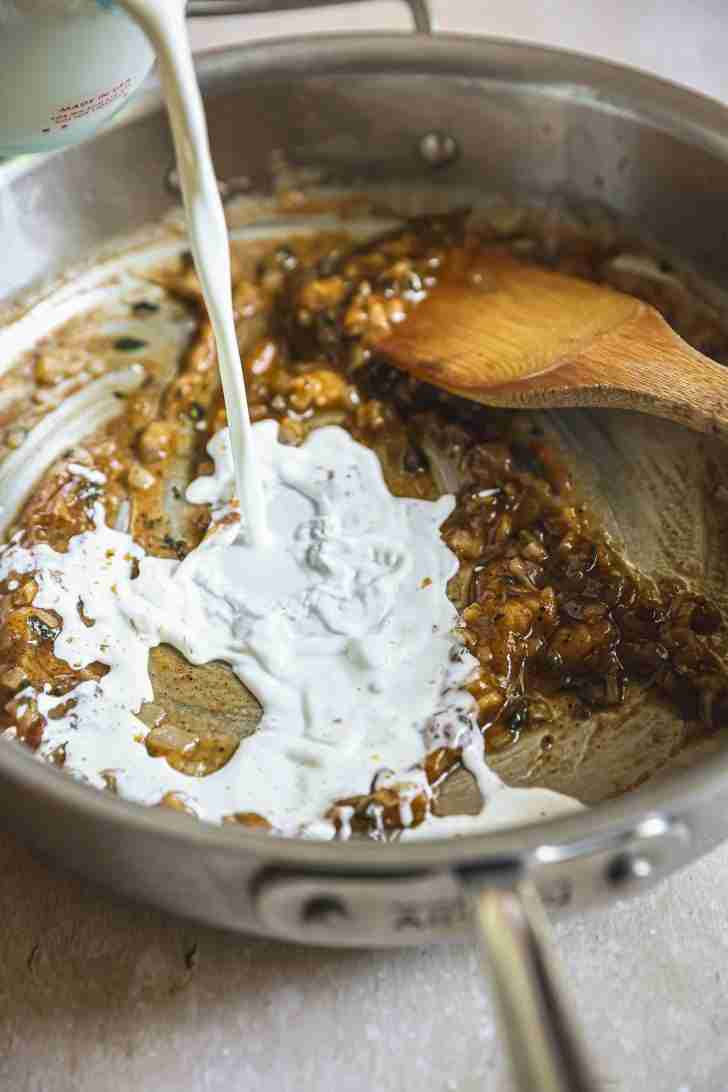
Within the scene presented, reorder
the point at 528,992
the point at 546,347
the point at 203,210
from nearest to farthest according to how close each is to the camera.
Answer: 1. the point at 528,992
2. the point at 203,210
3. the point at 546,347

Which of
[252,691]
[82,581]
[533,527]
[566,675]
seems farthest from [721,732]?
[82,581]

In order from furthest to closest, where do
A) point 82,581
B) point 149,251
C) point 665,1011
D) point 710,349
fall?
point 149,251 < point 710,349 < point 82,581 < point 665,1011

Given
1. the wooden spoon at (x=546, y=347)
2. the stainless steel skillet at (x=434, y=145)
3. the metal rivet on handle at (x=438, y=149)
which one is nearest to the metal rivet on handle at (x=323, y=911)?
the stainless steel skillet at (x=434, y=145)

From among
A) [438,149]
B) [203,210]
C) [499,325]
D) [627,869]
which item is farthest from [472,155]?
[627,869]

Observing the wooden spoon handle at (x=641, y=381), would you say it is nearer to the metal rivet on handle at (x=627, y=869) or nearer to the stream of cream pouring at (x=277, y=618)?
the stream of cream pouring at (x=277, y=618)

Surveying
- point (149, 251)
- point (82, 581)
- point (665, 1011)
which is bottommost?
point (665, 1011)

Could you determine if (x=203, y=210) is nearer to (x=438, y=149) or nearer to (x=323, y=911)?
(x=438, y=149)

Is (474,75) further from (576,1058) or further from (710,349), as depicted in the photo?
(576,1058)

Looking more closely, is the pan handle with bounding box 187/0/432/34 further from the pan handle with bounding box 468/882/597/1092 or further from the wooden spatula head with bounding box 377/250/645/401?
the pan handle with bounding box 468/882/597/1092
